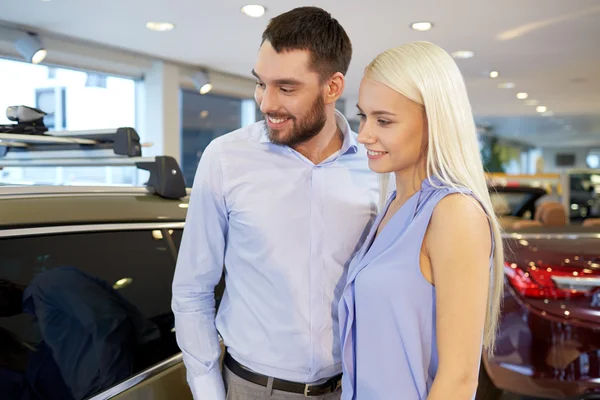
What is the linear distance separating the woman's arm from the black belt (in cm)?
40

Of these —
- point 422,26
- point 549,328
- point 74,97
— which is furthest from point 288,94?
point 74,97

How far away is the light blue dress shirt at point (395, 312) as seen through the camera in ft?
3.83

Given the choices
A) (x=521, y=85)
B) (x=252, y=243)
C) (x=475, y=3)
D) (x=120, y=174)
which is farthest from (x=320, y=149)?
(x=521, y=85)

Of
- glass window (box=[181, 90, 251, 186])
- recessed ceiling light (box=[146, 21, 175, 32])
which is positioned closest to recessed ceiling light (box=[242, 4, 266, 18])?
recessed ceiling light (box=[146, 21, 175, 32])

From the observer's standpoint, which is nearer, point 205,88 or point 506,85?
point 205,88

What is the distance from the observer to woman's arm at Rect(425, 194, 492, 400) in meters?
1.10

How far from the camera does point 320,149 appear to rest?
5.11 feet

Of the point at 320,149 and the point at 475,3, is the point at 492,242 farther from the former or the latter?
the point at 475,3

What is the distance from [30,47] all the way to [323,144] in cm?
517

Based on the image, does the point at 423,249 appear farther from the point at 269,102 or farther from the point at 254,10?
the point at 254,10

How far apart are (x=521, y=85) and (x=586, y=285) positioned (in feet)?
24.1

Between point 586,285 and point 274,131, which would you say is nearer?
point 274,131

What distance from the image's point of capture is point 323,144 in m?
1.56

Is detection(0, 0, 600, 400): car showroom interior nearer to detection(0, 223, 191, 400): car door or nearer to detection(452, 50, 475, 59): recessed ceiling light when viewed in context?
detection(0, 223, 191, 400): car door
